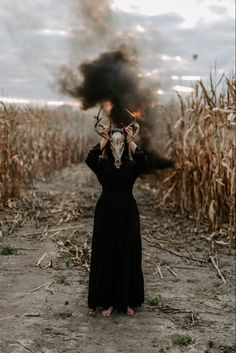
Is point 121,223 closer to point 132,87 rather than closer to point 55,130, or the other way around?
point 132,87

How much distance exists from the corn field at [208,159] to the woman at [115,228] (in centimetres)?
338

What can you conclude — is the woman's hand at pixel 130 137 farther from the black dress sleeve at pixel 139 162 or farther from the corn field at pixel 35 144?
the corn field at pixel 35 144

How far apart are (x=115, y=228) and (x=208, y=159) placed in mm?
4158

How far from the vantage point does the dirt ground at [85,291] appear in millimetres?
4816

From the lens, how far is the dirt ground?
15.8 feet

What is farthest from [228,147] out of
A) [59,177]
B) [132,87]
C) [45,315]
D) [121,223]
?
[59,177]

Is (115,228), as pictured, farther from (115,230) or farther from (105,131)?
(105,131)

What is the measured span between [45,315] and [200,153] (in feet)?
15.6

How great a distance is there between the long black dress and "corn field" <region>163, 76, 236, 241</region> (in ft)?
A: 11.1

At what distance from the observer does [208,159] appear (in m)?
8.97

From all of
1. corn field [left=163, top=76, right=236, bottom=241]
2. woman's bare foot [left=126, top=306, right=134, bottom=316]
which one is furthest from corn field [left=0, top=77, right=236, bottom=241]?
woman's bare foot [left=126, top=306, right=134, bottom=316]

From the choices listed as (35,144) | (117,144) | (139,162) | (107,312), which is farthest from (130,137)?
(35,144)

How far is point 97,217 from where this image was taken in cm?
524

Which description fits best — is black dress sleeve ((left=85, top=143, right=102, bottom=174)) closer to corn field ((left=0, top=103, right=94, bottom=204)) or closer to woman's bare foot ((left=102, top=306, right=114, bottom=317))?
woman's bare foot ((left=102, top=306, right=114, bottom=317))
